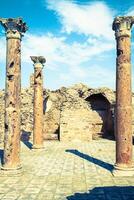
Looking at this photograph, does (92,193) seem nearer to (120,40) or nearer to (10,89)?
(10,89)

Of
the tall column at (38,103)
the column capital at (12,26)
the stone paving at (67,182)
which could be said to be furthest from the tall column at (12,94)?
the tall column at (38,103)

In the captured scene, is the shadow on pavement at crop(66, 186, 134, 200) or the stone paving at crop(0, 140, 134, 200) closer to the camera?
the shadow on pavement at crop(66, 186, 134, 200)

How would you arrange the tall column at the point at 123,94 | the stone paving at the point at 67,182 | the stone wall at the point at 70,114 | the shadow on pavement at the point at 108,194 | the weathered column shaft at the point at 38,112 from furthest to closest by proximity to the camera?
the stone wall at the point at 70,114 → the weathered column shaft at the point at 38,112 → the tall column at the point at 123,94 → the stone paving at the point at 67,182 → the shadow on pavement at the point at 108,194

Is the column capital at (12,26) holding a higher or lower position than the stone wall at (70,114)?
higher

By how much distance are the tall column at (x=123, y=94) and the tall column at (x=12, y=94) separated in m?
3.18

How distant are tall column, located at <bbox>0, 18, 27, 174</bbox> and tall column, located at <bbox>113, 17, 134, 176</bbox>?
3.18 metres

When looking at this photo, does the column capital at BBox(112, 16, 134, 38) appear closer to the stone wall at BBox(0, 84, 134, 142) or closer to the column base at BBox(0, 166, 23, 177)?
the column base at BBox(0, 166, 23, 177)

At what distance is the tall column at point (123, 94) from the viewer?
9273 mm

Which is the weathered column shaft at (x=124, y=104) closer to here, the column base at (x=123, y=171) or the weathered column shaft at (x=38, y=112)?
the column base at (x=123, y=171)

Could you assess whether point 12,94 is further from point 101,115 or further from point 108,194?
point 101,115

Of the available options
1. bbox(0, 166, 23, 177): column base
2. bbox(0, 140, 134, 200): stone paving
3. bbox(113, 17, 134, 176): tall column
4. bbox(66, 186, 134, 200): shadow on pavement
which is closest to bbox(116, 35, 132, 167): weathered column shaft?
bbox(113, 17, 134, 176): tall column

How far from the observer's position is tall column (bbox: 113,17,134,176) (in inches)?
365

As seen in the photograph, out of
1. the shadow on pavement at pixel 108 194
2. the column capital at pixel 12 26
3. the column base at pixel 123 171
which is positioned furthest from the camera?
the column capital at pixel 12 26

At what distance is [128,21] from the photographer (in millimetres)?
9516
